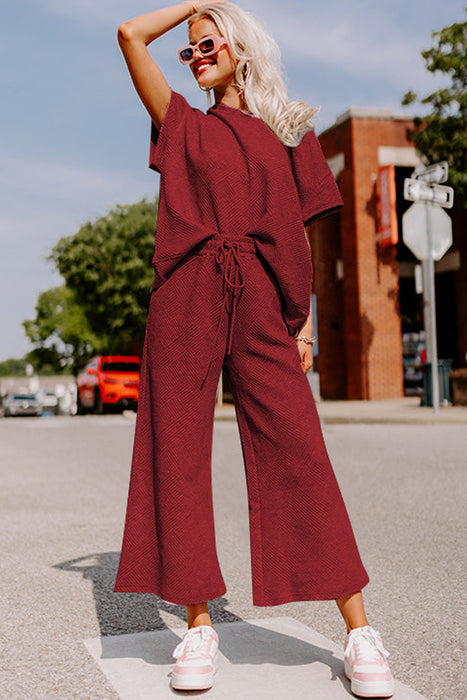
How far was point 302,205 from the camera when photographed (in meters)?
2.54

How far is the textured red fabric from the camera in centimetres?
236

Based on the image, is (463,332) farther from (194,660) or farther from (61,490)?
(194,660)

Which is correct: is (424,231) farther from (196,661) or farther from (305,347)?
(196,661)

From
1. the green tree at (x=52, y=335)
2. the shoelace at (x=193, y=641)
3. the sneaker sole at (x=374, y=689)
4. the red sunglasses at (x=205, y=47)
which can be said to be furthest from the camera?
the green tree at (x=52, y=335)

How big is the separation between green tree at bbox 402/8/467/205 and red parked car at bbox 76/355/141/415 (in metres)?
10.2

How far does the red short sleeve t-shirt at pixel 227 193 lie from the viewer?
7.88 feet

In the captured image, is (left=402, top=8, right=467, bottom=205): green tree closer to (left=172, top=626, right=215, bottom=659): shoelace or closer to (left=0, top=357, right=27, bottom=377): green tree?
(left=172, top=626, right=215, bottom=659): shoelace

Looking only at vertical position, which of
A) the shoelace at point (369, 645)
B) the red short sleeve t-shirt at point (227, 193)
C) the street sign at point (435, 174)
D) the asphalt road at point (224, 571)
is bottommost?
the asphalt road at point (224, 571)

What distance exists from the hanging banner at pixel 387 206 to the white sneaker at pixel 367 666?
2186 cm

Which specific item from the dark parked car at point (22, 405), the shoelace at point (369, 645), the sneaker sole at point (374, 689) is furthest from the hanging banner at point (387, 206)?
the dark parked car at point (22, 405)

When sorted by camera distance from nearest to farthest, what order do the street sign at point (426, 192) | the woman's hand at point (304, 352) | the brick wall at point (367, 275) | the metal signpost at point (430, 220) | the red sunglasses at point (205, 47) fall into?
the red sunglasses at point (205, 47), the woman's hand at point (304, 352), the street sign at point (426, 192), the metal signpost at point (430, 220), the brick wall at point (367, 275)

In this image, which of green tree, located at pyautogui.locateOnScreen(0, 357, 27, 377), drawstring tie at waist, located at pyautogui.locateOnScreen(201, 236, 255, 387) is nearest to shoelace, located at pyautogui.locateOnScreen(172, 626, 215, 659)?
drawstring tie at waist, located at pyautogui.locateOnScreen(201, 236, 255, 387)

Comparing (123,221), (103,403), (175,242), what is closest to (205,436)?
(175,242)

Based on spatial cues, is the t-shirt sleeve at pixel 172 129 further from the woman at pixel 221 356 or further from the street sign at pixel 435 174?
the street sign at pixel 435 174
